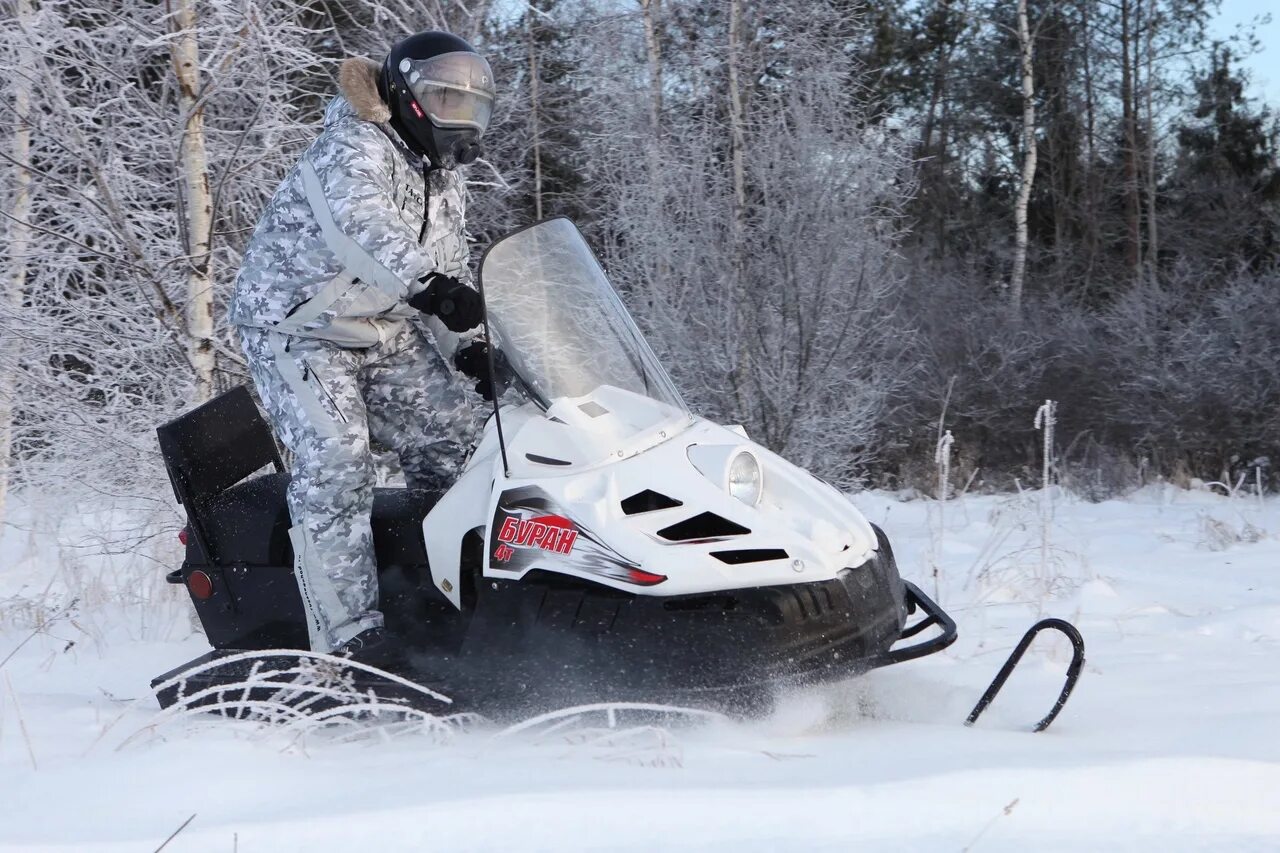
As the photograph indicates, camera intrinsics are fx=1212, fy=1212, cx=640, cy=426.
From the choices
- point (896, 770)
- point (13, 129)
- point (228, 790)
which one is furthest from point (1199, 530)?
point (13, 129)

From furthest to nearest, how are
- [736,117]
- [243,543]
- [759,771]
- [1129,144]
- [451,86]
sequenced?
[1129,144], [736,117], [243,543], [451,86], [759,771]

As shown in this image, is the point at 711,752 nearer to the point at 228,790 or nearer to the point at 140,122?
the point at 228,790

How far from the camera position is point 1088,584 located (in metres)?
4.71

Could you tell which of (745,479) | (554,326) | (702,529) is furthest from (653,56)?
(702,529)

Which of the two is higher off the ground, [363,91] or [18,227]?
[363,91]

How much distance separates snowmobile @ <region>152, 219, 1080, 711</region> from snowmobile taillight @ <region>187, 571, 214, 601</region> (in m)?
0.19

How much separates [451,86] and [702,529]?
4.29 ft

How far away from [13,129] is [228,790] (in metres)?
4.77

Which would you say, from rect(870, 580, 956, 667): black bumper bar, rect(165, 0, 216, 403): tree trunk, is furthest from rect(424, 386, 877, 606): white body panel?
rect(165, 0, 216, 403): tree trunk

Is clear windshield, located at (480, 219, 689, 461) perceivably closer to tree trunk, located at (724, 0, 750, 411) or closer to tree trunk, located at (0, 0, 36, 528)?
tree trunk, located at (0, 0, 36, 528)

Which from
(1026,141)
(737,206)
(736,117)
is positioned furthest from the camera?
(1026,141)

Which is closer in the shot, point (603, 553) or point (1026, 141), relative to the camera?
point (603, 553)

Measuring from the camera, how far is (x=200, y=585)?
3350mm

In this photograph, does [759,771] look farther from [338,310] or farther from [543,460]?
[338,310]
